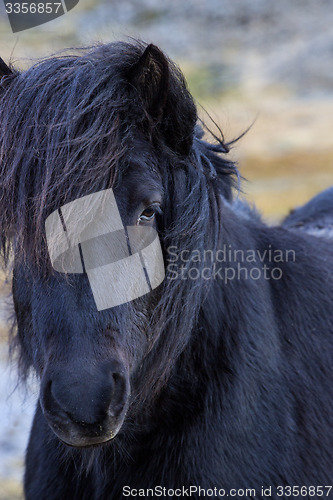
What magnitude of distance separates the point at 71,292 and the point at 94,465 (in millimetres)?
961

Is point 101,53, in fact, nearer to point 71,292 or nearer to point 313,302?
point 71,292

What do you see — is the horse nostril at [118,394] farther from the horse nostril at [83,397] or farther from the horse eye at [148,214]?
the horse eye at [148,214]

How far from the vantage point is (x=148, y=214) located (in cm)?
210

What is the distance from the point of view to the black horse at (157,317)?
1.91m

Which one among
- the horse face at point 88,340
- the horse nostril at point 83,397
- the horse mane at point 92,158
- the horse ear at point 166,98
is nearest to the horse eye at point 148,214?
the horse face at point 88,340

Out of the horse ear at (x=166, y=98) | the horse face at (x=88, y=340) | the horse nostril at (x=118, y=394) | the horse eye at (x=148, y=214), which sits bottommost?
the horse nostril at (x=118, y=394)

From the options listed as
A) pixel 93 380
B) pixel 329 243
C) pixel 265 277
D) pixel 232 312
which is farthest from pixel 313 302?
pixel 93 380

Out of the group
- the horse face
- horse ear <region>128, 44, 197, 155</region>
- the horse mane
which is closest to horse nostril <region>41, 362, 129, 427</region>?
the horse face

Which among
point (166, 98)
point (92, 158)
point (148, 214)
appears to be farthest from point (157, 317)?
point (166, 98)

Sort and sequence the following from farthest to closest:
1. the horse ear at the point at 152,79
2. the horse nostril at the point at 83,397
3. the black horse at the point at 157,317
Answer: the horse ear at the point at 152,79 → the black horse at the point at 157,317 → the horse nostril at the point at 83,397

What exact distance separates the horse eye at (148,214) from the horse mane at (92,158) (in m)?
0.11

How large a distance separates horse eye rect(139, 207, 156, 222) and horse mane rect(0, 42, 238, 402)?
0.11 m

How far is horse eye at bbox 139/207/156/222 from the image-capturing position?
2082mm

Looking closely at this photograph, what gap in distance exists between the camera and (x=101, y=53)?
2.15 meters
